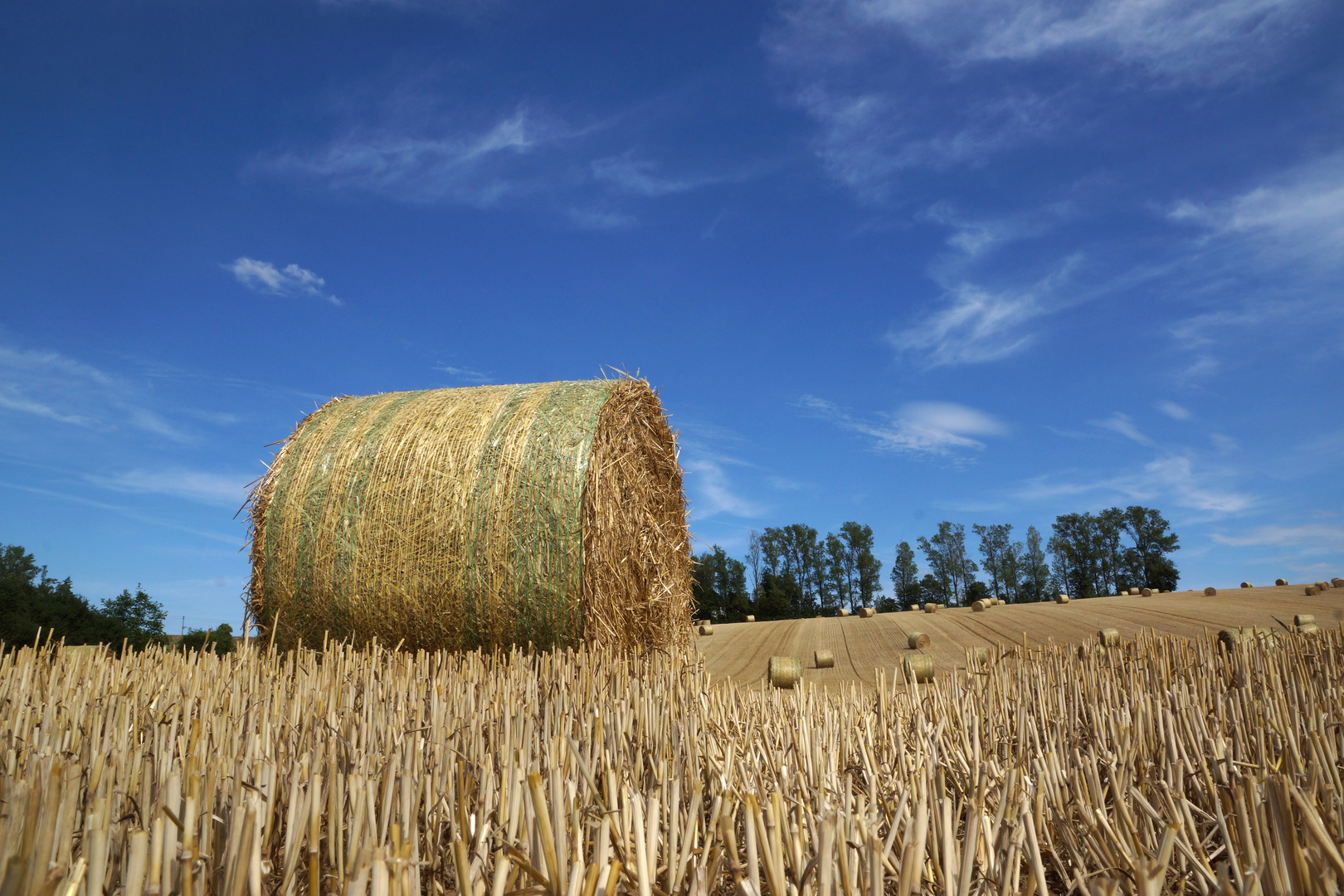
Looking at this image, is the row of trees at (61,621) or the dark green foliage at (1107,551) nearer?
the row of trees at (61,621)

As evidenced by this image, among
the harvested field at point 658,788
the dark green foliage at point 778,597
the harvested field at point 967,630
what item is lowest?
the harvested field at point 658,788

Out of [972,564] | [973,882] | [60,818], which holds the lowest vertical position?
[973,882]

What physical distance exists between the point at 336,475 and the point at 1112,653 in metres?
6.30

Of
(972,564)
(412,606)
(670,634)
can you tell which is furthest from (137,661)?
(972,564)

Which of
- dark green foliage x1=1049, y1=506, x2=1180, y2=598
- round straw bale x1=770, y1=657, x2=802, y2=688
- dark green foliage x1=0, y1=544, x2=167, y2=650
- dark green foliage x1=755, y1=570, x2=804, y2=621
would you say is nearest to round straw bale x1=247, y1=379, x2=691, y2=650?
round straw bale x1=770, y1=657, x2=802, y2=688

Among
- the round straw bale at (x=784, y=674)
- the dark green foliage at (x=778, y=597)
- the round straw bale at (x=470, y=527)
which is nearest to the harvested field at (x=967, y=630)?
the round straw bale at (x=784, y=674)

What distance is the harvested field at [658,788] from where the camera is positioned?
1420 mm

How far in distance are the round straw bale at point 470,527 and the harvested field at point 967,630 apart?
1.73 metres

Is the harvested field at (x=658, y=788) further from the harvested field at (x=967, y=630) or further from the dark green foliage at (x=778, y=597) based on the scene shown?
the dark green foliage at (x=778, y=597)

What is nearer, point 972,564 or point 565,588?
point 565,588

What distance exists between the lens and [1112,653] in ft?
17.6

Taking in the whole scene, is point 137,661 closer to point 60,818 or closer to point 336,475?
point 336,475

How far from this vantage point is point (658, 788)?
90.0 inches

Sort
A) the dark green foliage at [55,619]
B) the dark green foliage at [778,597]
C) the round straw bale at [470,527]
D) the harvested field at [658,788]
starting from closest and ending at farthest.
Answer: the harvested field at [658,788] < the round straw bale at [470,527] < the dark green foliage at [55,619] < the dark green foliage at [778,597]
